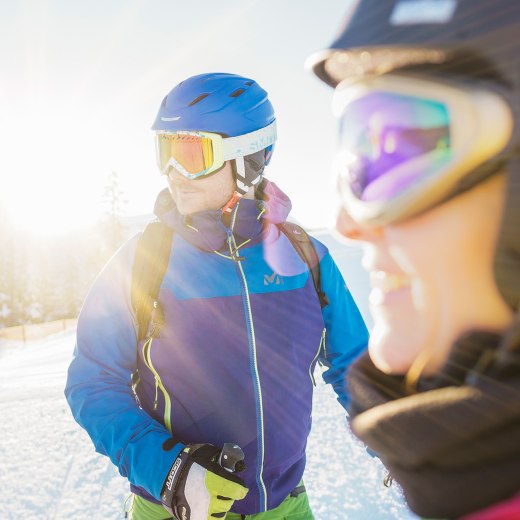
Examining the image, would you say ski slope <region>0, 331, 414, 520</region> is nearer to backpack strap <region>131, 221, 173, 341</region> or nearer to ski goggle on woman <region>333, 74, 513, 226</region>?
backpack strap <region>131, 221, 173, 341</region>

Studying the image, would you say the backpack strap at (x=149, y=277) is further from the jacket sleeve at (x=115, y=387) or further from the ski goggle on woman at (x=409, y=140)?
the ski goggle on woman at (x=409, y=140)

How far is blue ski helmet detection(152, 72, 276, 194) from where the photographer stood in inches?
86.0

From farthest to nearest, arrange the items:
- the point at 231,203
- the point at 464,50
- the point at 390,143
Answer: the point at 231,203 → the point at 390,143 → the point at 464,50

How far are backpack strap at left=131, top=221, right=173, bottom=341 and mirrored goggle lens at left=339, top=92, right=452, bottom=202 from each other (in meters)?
1.19

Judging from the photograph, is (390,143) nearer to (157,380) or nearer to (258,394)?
(258,394)

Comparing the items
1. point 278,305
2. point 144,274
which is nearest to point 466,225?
point 278,305

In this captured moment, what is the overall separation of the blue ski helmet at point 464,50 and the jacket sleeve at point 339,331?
144cm

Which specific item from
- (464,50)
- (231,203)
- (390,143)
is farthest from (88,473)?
(464,50)

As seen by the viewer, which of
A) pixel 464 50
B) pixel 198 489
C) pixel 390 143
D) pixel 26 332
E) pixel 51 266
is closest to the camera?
pixel 464 50

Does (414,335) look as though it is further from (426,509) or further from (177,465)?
(177,465)

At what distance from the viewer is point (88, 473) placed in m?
3.75

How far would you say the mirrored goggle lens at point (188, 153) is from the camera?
2156mm

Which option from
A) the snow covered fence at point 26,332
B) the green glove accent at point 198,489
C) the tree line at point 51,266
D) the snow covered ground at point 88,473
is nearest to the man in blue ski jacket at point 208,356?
the green glove accent at point 198,489

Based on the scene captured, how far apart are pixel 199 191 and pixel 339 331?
3.35 feet
